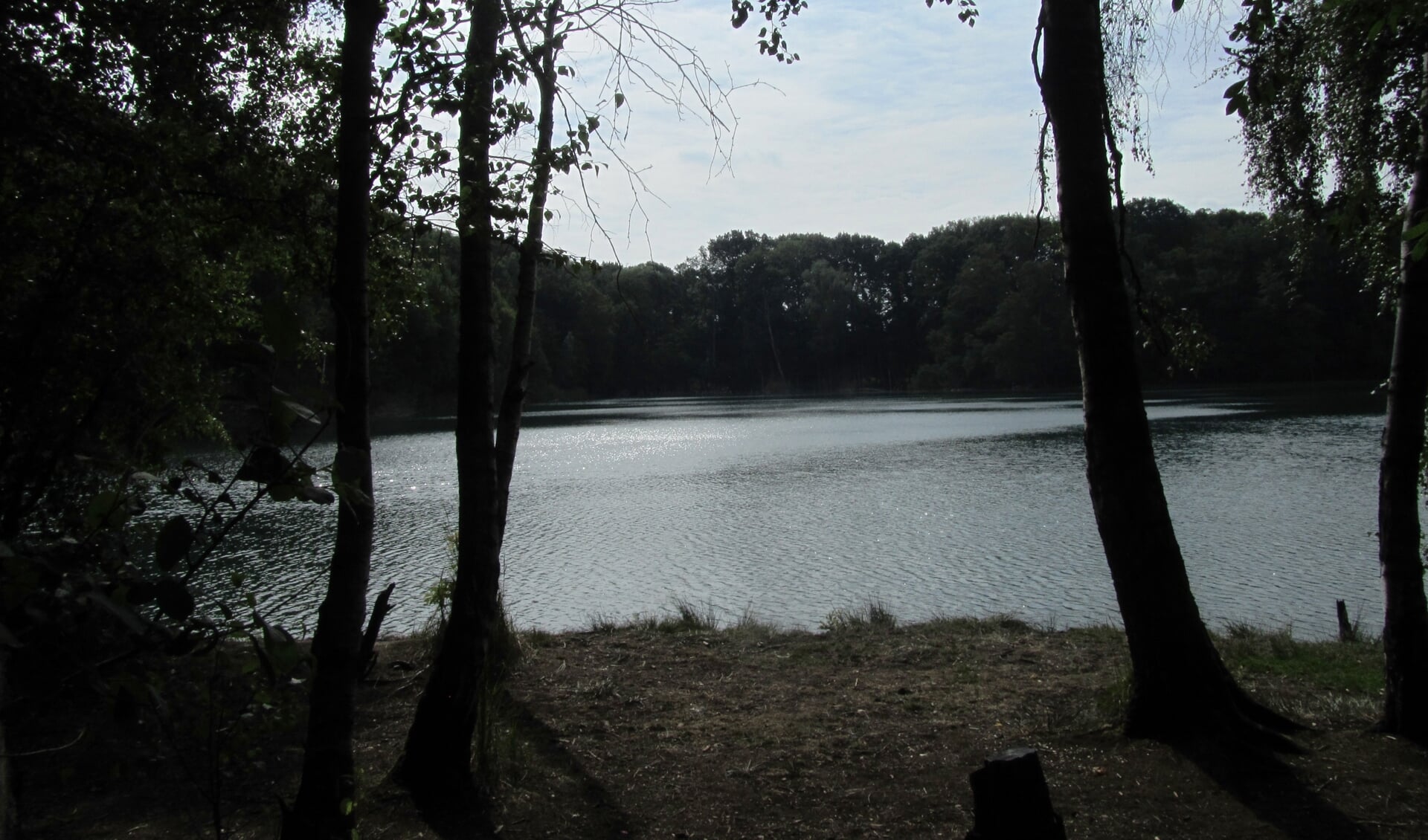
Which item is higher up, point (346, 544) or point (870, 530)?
point (346, 544)

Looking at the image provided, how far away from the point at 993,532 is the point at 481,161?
47.3ft

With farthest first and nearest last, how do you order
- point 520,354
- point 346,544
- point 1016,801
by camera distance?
point 520,354, point 346,544, point 1016,801

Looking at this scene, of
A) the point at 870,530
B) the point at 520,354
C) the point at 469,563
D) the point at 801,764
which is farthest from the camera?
the point at 870,530

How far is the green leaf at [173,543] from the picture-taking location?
162 centimetres

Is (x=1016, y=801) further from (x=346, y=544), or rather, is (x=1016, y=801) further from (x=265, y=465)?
(x=346, y=544)

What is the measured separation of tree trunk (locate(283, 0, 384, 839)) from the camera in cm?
304

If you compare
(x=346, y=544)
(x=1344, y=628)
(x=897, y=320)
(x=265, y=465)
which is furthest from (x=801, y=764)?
(x=897, y=320)

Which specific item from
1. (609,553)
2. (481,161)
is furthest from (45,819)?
(609,553)

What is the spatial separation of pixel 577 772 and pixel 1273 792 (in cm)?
321

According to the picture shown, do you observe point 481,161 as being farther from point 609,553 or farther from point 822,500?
point 822,500

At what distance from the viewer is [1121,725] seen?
15.7 ft

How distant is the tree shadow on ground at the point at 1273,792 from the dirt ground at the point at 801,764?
0.03ft

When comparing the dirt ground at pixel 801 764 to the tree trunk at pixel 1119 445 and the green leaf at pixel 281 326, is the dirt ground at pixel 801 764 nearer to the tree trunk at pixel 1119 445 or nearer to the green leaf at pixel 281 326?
the tree trunk at pixel 1119 445

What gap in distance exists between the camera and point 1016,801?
7.82 feet
